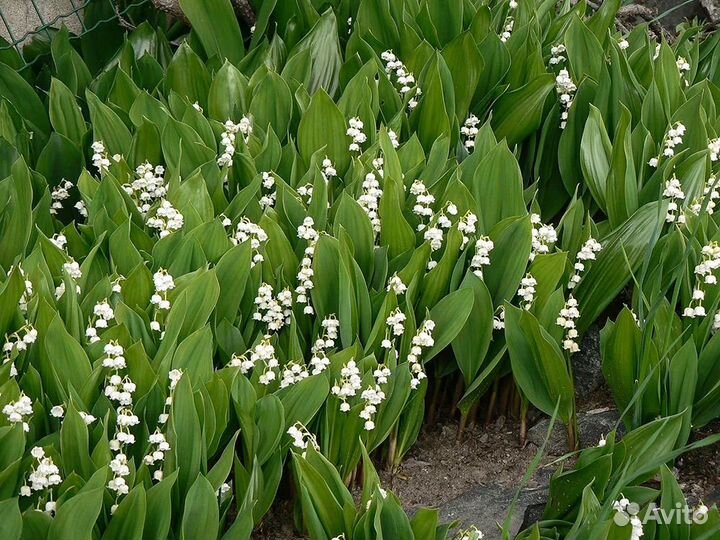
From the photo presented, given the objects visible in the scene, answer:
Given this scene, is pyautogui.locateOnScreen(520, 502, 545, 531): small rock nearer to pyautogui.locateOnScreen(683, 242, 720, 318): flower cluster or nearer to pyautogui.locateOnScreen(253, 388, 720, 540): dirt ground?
pyautogui.locateOnScreen(253, 388, 720, 540): dirt ground

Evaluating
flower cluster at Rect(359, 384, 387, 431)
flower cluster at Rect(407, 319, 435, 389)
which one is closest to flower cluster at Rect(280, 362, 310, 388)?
flower cluster at Rect(359, 384, 387, 431)

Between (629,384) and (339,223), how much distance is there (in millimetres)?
840

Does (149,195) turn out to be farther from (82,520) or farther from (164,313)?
(82,520)

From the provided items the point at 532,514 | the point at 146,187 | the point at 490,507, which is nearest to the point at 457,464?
the point at 490,507

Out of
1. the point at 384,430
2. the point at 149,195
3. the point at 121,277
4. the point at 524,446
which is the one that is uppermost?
the point at 149,195

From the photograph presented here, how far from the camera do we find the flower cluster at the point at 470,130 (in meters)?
3.24

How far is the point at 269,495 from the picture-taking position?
2.28 metres

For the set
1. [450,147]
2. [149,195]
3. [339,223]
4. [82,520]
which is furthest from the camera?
[450,147]

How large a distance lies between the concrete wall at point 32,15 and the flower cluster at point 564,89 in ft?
6.05

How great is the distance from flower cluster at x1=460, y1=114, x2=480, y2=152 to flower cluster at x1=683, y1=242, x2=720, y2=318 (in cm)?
90

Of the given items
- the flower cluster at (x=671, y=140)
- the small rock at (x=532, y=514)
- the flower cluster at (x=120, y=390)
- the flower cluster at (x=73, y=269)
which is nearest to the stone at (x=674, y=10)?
the flower cluster at (x=671, y=140)

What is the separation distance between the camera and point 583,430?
271cm

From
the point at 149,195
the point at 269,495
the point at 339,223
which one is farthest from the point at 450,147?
the point at 269,495

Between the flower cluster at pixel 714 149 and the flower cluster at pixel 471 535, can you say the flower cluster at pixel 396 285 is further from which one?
the flower cluster at pixel 714 149
